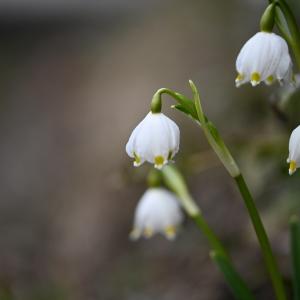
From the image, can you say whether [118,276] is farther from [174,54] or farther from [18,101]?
[18,101]

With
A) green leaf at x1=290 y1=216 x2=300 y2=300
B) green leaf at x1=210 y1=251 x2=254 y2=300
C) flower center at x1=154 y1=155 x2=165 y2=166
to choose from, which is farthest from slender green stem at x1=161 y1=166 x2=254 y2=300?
flower center at x1=154 y1=155 x2=165 y2=166

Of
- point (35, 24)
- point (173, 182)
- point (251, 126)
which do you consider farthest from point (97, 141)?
point (35, 24)

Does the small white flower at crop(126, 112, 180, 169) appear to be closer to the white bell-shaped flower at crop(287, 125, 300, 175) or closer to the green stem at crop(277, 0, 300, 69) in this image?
the white bell-shaped flower at crop(287, 125, 300, 175)

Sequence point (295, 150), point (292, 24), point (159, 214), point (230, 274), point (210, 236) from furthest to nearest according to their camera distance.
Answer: point (159, 214)
point (210, 236)
point (230, 274)
point (292, 24)
point (295, 150)

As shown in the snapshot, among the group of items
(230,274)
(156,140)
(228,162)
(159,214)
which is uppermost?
(156,140)

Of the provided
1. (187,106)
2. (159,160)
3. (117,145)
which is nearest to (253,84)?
(187,106)

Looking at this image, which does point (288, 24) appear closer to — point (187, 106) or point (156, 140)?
point (187, 106)
